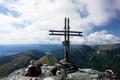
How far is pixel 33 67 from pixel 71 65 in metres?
6.25

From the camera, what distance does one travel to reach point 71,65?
3606cm

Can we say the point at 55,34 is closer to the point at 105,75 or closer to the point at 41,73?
the point at 41,73

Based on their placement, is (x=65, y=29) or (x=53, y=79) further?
(x=65, y=29)

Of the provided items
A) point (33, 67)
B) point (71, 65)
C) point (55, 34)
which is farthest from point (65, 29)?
point (33, 67)

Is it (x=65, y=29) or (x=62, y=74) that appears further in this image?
(x=65, y=29)

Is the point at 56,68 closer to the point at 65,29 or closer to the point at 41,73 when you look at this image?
the point at 41,73

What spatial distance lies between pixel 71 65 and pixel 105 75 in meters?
5.14

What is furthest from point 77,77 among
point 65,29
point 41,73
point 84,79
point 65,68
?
point 65,29

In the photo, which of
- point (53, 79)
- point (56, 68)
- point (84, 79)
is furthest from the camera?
point (56, 68)

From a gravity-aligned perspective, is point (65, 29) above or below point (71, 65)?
above

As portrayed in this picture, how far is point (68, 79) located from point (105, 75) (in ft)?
22.0

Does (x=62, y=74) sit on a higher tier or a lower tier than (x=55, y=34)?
lower

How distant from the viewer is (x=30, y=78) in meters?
32.8

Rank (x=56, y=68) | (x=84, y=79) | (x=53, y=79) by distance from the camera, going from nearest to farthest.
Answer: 1. (x=53, y=79)
2. (x=84, y=79)
3. (x=56, y=68)
